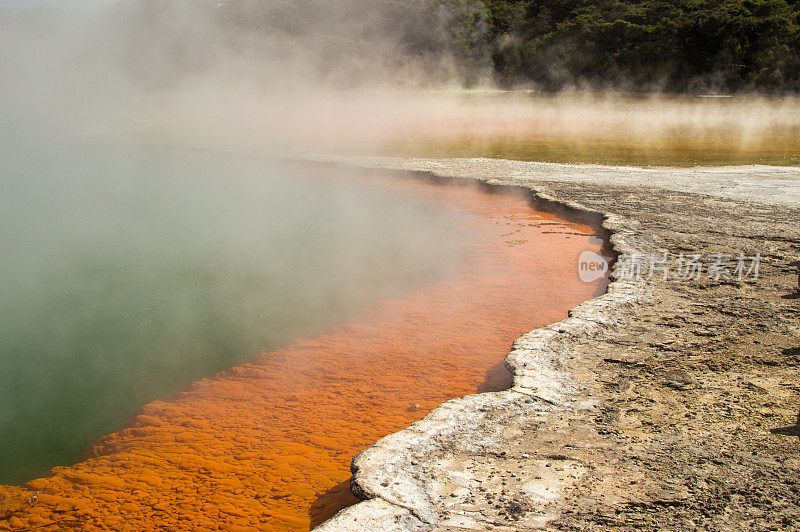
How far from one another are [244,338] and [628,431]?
6.61ft

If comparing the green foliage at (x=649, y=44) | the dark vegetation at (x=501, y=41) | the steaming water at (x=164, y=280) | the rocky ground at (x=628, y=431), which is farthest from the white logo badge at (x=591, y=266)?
the green foliage at (x=649, y=44)

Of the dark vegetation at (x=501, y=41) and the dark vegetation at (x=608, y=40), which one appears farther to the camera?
the dark vegetation at (x=608, y=40)

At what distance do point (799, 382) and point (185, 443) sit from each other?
2101 mm

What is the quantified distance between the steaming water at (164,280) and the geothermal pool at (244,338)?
0.02m

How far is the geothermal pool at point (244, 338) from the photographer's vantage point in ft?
6.61

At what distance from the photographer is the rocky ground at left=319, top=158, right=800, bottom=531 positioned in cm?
150

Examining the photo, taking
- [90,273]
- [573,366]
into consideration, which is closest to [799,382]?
[573,366]

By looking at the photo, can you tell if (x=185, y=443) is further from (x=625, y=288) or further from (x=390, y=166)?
(x=390, y=166)

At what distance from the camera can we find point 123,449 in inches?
88.7

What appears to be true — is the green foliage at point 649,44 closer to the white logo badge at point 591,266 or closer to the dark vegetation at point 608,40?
the dark vegetation at point 608,40

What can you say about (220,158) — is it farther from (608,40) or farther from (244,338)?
(608,40)

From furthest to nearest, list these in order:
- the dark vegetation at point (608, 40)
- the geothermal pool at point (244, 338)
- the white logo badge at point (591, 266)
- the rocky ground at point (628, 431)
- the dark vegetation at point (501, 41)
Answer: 1. the dark vegetation at point (608, 40)
2. the dark vegetation at point (501, 41)
3. the white logo badge at point (591, 266)
4. the geothermal pool at point (244, 338)
5. the rocky ground at point (628, 431)

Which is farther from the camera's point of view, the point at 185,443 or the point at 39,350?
the point at 39,350

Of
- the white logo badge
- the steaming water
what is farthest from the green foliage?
the white logo badge
